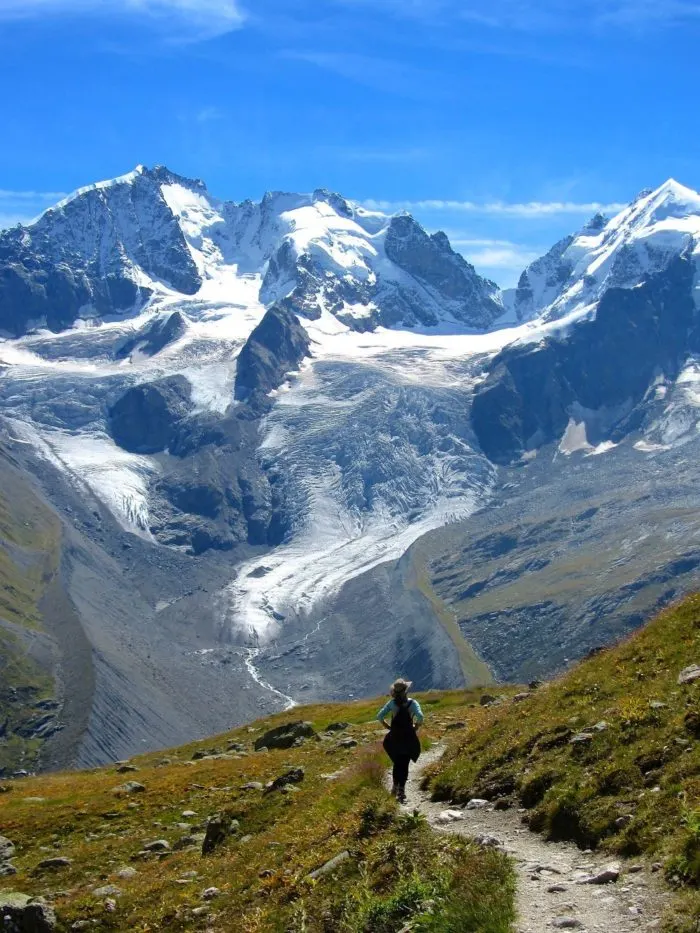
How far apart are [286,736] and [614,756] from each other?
34159 mm

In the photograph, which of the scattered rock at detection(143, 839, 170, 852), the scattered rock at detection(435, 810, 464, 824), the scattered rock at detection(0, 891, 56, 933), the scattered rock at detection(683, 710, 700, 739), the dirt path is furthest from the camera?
the scattered rock at detection(143, 839, 170, 852)

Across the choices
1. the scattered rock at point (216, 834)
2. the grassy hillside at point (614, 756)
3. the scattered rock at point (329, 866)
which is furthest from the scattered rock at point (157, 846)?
the scattered rock at point (329, 866)

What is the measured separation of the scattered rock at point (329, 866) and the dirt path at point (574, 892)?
2832mm

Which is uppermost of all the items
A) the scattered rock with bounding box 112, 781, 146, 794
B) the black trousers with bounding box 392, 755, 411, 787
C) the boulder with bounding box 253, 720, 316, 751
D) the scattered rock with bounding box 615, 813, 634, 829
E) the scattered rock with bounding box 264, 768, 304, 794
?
the black trousers with bounding box 392, 755, 411, 787

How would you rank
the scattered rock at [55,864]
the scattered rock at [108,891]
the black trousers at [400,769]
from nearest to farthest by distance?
the scattered rock at [108,891] < the black trousers at [400,769] < the scattered rock at [55,864]

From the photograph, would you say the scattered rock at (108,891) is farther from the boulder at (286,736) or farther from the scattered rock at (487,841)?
the boulder at (286,736)

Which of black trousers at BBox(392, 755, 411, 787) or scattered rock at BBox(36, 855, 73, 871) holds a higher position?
black trousers at BBox(392, 755, 411, 787)

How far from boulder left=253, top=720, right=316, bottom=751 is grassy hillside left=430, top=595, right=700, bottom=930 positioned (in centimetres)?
2373

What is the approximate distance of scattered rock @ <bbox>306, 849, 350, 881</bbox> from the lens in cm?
2066

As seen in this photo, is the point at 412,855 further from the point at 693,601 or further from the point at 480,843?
the point at 693,601

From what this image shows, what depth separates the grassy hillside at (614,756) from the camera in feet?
60.8

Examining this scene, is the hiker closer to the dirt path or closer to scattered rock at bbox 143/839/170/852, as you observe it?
the dirt path

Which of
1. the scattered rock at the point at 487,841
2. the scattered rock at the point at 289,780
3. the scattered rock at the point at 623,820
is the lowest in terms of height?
the scattered rock at the point at 289,780

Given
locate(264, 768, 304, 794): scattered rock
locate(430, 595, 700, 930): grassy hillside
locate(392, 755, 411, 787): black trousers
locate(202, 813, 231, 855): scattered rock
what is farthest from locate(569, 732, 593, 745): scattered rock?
locate(264, 768, 304, 794): scattered rock
